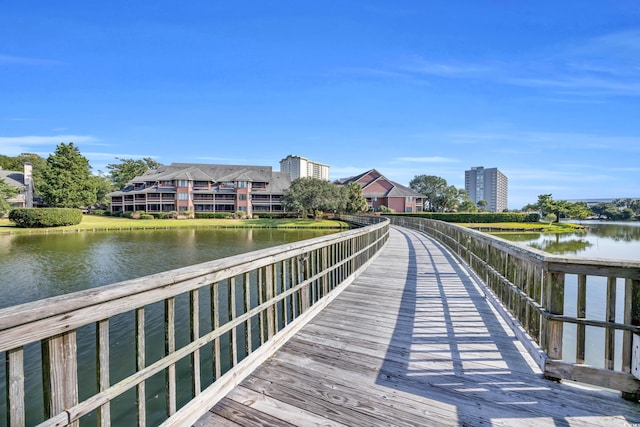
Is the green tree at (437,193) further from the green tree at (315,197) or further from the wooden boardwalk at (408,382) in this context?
the wooden boardwalk at (408,382)

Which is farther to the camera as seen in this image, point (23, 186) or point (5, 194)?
point (23, 186)

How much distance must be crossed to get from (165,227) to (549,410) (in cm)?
4549

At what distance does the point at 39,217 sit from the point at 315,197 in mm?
32659

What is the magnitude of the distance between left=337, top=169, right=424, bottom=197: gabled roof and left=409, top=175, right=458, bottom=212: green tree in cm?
A: 784

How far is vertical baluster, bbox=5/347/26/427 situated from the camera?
1.37m

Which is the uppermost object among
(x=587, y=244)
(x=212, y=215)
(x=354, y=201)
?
(x=354, y=201)

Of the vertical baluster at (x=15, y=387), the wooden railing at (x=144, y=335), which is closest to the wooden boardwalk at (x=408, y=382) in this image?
the wooden railing at (x=144, y=335)

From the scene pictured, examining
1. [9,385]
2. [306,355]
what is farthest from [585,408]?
[9,385]

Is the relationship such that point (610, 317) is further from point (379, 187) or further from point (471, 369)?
point (379, 187)

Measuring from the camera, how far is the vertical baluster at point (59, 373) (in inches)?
59.3

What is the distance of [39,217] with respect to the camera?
36.4 metres

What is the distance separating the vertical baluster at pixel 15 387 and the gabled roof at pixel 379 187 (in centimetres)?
5770

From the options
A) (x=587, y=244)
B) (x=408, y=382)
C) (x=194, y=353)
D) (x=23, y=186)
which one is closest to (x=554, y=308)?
(x=408, y=382)

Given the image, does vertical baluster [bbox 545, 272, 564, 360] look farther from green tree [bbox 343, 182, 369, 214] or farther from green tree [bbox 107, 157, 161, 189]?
green tree [bbox 107, 157, 161, 189]
